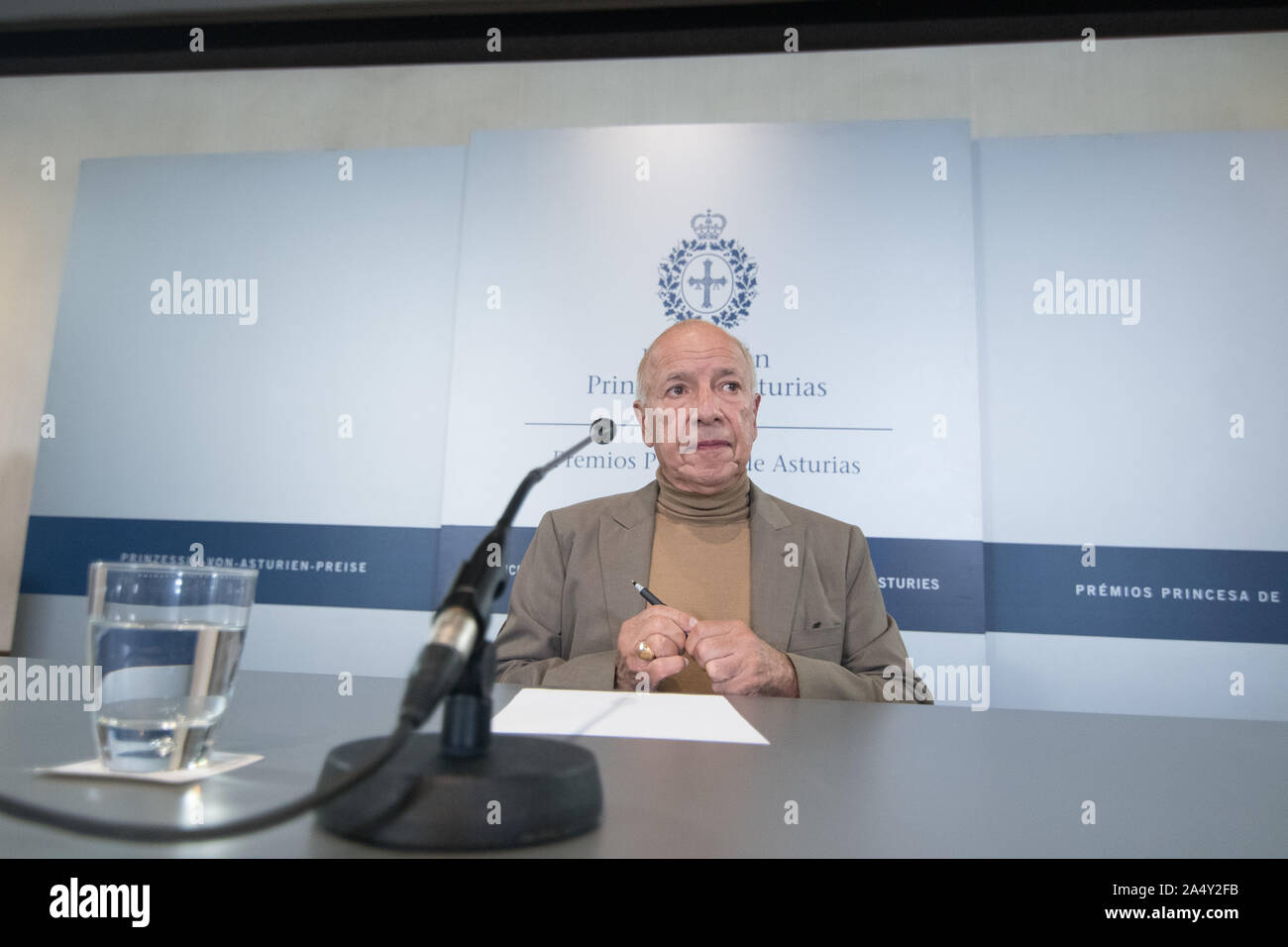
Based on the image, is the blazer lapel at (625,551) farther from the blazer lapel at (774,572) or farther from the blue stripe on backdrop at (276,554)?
the blue stripe on backdrop at (276,554)

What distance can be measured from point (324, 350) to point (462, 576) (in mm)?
2872

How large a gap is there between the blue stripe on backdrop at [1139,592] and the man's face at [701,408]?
128 centimetres

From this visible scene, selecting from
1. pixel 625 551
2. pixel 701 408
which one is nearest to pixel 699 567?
pixel 625 551


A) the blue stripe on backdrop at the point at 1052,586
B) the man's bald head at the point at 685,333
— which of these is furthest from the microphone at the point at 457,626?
the blue stripe on backdrop at the point at 1052,586

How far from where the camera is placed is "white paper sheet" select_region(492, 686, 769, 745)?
2.49 feet

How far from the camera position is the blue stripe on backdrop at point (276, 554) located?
114 inches

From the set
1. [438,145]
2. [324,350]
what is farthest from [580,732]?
[438,145]

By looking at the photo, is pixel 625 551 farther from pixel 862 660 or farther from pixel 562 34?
pixel 562 34

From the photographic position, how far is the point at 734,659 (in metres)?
1.22

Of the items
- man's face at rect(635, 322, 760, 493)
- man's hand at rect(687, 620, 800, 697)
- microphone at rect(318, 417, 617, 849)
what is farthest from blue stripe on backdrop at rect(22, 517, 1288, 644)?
microphone at rect(318, 417, 617, 849)

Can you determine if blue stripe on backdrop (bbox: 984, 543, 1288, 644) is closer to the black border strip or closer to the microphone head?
the black border strip
